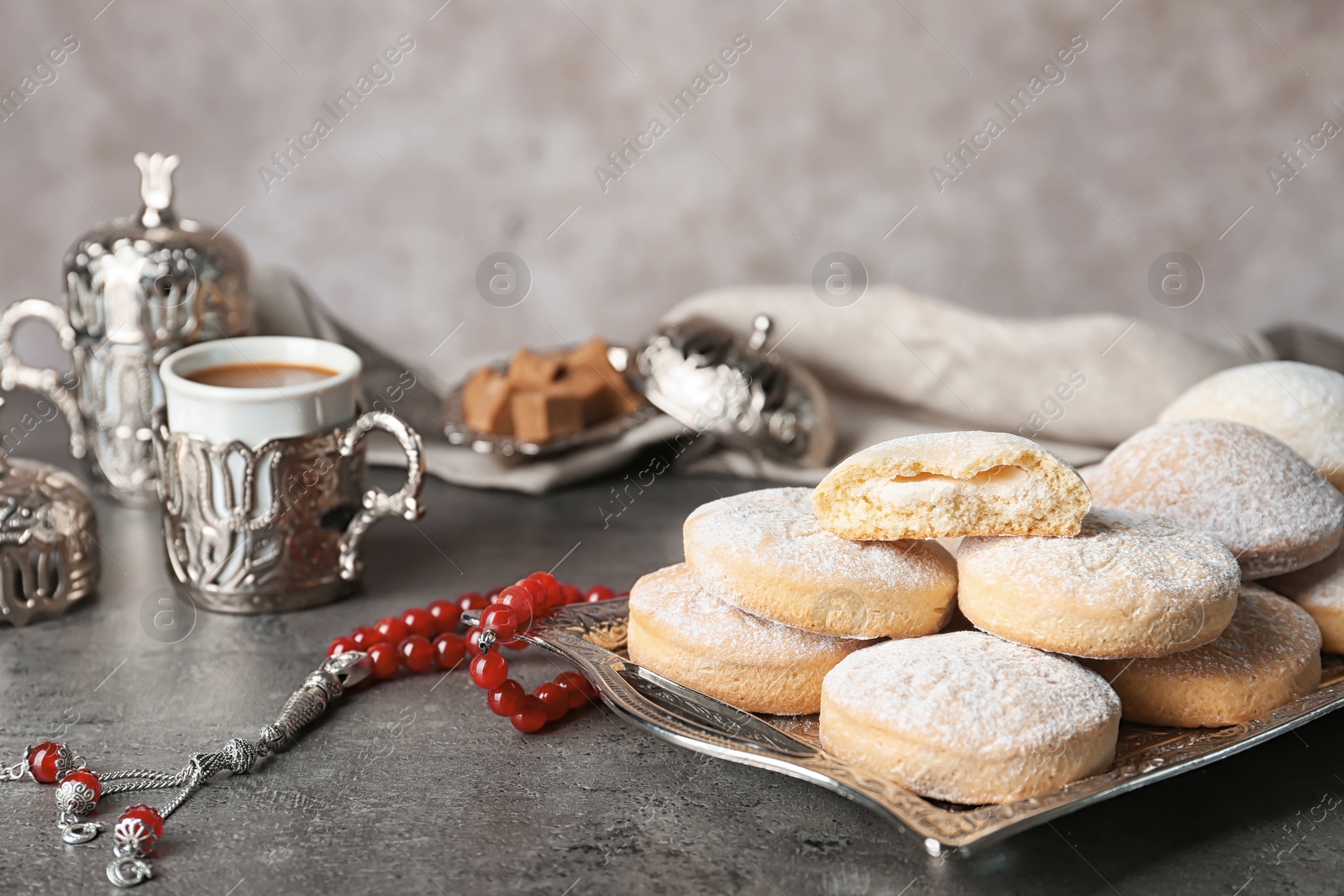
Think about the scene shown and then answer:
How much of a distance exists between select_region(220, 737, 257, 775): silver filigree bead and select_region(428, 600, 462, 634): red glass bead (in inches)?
12.6

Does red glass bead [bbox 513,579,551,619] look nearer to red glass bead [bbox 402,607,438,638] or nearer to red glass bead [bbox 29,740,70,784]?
red glass bead [bbox 402,607,438,638]

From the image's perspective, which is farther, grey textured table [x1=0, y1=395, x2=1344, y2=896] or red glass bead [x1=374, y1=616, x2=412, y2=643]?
red glass bead [x1=374, y1=616, x2=412, y2=643]

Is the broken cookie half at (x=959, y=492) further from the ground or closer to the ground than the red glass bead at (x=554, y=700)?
further from the ground

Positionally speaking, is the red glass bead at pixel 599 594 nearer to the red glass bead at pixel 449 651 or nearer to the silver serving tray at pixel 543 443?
the red glass bead at pixel 449 651

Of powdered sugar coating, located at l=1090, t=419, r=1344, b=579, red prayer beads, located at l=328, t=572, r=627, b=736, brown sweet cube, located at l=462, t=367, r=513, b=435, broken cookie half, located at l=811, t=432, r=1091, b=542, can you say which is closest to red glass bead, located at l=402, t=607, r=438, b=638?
red prayer beads, located at l=328, t=572, r=627, b=736

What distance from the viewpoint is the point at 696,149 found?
305 cm

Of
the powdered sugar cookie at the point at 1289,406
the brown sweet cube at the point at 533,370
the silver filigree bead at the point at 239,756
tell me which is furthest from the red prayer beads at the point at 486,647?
the powdered sugar cookie at the point at 1289,406

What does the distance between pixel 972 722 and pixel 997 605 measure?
0.43 feet

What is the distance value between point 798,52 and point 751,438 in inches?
53.6

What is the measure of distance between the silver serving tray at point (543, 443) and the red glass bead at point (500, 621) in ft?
2.54

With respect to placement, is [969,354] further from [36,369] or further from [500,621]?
[36,369]

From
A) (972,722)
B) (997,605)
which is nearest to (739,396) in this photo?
(997,605)

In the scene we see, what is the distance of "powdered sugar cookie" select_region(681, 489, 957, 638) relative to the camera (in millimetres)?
1078

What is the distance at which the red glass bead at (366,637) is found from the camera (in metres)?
1.39
